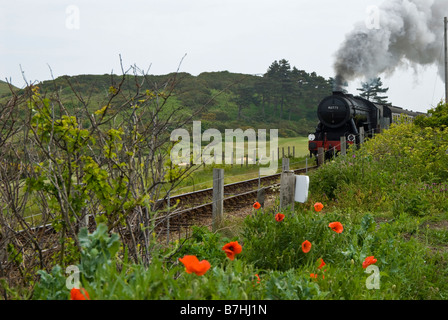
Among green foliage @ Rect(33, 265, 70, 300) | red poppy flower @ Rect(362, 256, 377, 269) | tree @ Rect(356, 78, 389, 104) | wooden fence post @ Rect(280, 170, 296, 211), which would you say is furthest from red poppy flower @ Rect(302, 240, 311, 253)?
tree @ Rect(356, 78, 389, 104)

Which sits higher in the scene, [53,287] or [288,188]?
[288,188]

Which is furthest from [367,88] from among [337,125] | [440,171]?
[440,171]

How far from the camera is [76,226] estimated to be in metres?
4.05

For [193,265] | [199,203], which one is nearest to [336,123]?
[199,203]

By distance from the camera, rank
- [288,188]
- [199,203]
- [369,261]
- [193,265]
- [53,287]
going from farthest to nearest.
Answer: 1. [199,203]
2. [288,188]
3. [369,261]
4. [53,287]
5. [193,265]

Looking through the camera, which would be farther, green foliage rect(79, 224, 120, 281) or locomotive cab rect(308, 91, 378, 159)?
locomotive cab rect(308, 91, 378, 159)

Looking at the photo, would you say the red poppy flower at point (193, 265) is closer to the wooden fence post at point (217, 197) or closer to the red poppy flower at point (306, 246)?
the red poppy flower at point (306, 246)

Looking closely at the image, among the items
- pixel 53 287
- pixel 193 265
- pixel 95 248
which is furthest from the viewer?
pixel 53 287

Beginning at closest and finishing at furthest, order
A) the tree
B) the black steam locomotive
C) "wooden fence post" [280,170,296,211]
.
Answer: "wooden fence post" [280,170,296,211] → the black steam locomotive → the tree

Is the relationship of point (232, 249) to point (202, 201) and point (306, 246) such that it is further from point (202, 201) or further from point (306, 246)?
point (202, 201)

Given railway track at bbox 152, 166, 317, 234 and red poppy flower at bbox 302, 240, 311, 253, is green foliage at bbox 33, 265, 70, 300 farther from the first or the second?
railway track at bbox 152, 166, 317, 234

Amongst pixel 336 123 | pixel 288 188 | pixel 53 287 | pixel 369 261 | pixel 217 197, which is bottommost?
pixel 217 197
